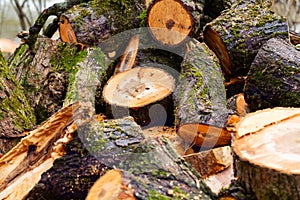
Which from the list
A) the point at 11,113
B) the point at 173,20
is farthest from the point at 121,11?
the point at 11,113

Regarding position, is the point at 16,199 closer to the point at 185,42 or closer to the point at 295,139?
the point at 295,139

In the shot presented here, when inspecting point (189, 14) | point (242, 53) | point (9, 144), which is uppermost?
point (189, 14)

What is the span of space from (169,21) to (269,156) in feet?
5.45

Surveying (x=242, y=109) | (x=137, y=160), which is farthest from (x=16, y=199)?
(x=242, y=109)

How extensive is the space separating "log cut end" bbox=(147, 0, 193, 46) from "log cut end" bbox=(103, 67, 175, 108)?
27cm

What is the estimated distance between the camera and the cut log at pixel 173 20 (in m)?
2.99

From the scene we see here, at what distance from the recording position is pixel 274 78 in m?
2.53

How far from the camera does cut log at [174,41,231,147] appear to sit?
7.97 feet

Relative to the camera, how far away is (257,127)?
5.97 ft

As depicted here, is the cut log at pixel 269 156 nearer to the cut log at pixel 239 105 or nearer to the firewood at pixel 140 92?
the cut log at pixel 239 105

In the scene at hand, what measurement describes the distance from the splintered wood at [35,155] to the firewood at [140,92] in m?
0.72

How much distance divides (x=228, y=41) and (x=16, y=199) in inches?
69.6

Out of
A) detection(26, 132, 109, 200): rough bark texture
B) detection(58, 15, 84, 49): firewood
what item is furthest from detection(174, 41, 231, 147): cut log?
detection(58, 15, 84, 49): firewood

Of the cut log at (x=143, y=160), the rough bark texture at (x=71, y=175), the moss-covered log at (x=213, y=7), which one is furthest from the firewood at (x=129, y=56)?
the rough bark texture at (x=71, y=175)
